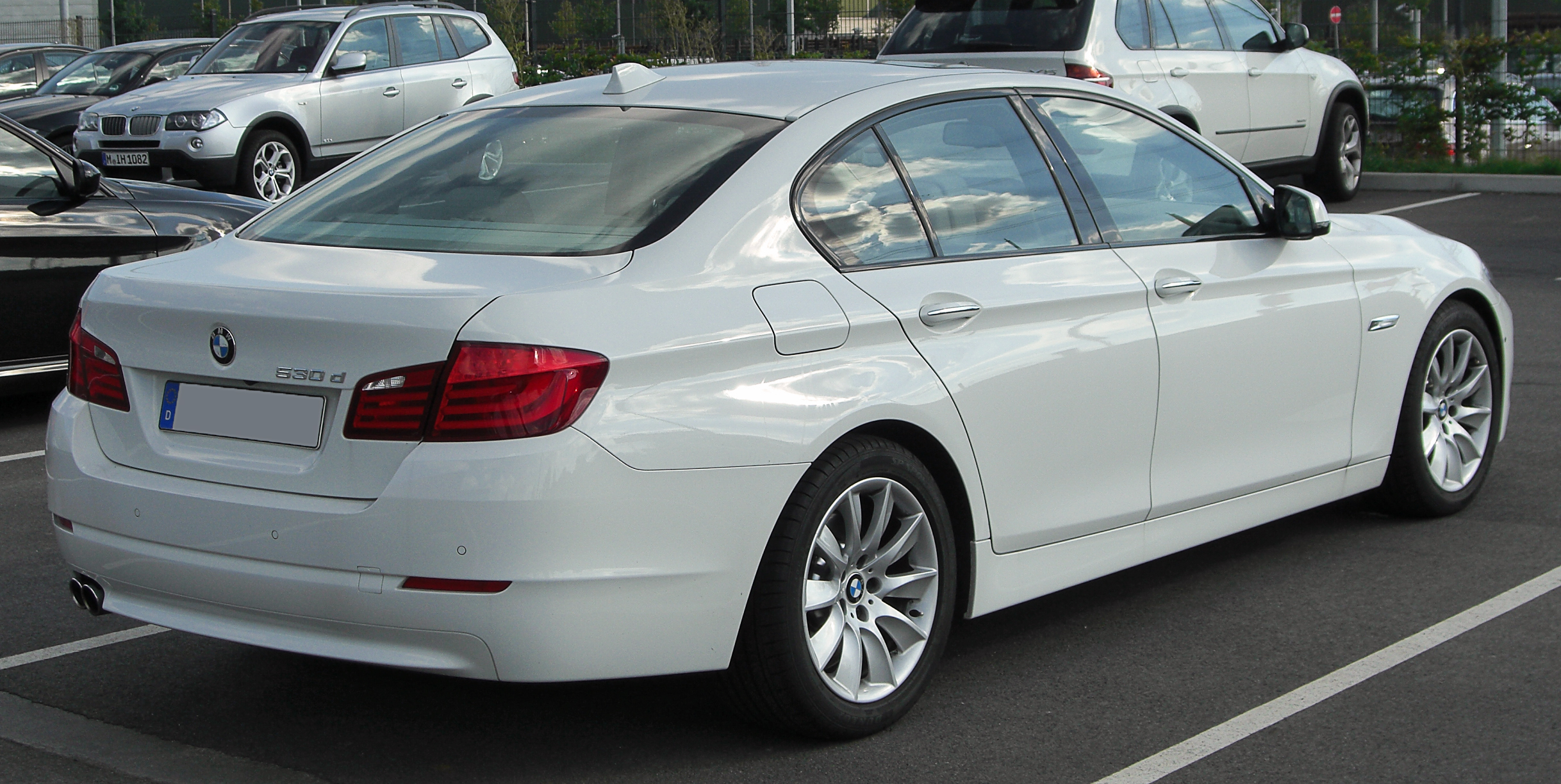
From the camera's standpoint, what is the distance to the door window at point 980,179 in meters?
4.21

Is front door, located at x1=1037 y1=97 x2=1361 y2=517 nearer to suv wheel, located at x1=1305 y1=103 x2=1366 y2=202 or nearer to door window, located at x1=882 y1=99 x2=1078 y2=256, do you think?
door window, located at x1=882 y1=99 x2=1078 y2=256

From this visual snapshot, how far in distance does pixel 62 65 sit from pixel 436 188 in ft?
70.7

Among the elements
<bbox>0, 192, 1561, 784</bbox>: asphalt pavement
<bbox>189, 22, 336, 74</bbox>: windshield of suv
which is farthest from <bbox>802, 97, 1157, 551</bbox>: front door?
<bbox>189, 22, 336, 74</bbox>: windshield of suv

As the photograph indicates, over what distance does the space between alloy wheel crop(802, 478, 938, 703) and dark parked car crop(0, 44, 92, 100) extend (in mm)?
21154

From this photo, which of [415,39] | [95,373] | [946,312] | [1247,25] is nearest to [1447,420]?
[946,312]

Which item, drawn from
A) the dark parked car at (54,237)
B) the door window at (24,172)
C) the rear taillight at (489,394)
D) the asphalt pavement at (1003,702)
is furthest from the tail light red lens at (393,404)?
the door window at (24,172)

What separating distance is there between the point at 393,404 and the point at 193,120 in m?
12.5

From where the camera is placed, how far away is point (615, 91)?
14.6 feet

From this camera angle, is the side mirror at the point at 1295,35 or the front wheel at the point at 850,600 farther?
the side mirror at the point at 1295,35

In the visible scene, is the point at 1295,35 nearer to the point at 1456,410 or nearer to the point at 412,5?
the point at 1456,410

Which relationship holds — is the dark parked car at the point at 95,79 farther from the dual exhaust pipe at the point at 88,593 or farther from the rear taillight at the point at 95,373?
the dual exhaust pipe at the point at 88,593

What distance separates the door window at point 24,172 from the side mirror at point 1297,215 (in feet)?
19.1

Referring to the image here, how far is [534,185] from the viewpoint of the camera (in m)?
4.03

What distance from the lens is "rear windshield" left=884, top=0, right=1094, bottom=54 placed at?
1141 centimetres
